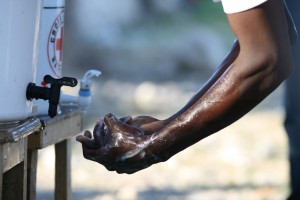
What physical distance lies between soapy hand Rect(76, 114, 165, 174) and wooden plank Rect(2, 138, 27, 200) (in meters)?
0.54

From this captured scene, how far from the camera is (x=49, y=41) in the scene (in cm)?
294

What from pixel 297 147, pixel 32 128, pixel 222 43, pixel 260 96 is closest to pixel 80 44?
pixel 222 43

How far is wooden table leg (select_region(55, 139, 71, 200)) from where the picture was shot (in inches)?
129

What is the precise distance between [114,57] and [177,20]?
2414 millimetres

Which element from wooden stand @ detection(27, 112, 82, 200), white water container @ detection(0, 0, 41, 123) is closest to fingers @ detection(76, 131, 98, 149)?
white water container @ detection(0, 0, 41, 123)

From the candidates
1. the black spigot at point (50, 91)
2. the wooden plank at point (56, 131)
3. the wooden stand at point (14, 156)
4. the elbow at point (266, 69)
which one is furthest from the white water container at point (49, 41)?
the elbow at point (266, 69)

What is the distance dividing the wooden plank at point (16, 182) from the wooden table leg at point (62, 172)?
702 mm

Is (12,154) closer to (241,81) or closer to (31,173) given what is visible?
(31,173)

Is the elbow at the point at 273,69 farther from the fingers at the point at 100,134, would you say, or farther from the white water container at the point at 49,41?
the white water container at the point at 49,41

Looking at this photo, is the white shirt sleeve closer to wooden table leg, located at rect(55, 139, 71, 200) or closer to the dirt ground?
wooden table leg, located at rect(55, 139, 71, 200)

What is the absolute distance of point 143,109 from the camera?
8039mm

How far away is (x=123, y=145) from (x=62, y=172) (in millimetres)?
1374

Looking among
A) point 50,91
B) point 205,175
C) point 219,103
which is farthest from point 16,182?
point 205,175

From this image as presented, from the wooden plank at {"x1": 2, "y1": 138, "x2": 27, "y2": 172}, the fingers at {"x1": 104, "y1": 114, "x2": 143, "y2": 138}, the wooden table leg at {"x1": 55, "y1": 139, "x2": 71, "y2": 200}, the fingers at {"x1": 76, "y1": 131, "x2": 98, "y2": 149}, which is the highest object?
A: the fingers at {"x1": 104, "y1": 114, "x2": 143, "y2": 138}
